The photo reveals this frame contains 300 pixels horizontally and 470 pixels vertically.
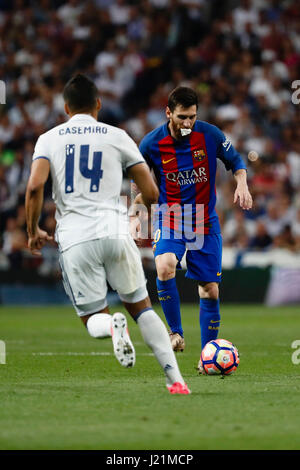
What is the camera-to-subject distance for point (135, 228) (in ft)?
24.5

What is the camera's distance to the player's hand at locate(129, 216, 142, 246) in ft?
24.0

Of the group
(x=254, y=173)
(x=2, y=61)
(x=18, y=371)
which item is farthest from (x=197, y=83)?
(x=18, y=371)

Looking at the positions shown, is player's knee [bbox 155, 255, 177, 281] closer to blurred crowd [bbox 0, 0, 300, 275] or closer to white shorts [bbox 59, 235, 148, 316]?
white shorts [bbox 59, 235, 148, 316]

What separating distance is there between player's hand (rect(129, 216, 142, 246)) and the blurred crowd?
10680 millimetres

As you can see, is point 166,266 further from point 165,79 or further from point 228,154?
point 165,79

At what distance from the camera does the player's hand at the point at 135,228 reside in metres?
7.30

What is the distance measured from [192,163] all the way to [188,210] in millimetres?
432

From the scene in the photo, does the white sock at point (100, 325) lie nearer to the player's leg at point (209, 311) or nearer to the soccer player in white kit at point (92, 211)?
the soccer player in white kit at point (92, 211)

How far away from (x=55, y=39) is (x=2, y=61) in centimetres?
132
